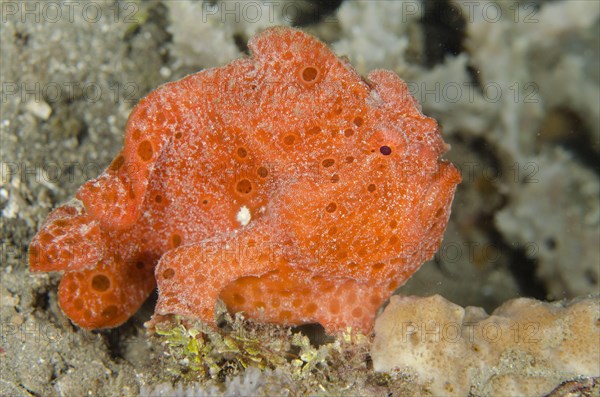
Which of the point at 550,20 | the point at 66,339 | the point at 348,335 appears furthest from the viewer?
the point at 550,20

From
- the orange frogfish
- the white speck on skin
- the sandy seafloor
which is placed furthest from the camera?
the sandy seafloor

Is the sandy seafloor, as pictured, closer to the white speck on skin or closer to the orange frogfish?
the orange frogfish

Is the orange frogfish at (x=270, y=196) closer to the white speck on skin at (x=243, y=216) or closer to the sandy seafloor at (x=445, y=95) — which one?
the white speck on skin at (x=243, y=216)

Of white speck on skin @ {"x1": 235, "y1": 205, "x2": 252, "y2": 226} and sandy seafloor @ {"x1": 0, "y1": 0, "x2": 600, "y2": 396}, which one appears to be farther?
sandy seafloor @ {"x1": 0, "y1": 0, "x2": 600, "y2": 396}

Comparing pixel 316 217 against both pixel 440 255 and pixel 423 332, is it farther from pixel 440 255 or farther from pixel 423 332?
pixel 440 255

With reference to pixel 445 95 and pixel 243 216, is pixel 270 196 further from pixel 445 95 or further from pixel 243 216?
pixel 445 95

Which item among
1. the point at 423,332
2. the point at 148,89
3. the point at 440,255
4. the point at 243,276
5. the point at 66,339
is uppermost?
the point at 148,89

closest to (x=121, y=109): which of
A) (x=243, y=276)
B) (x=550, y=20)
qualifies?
(x=243, y=276)

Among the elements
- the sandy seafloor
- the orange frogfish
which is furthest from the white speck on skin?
the sandy seafloor
